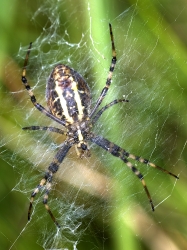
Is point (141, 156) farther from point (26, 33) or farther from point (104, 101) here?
point (26, 33)

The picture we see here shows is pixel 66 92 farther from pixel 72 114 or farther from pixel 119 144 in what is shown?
pixel 119 144

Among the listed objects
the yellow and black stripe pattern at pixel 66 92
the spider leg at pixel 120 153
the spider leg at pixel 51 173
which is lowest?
the spider leg at pixel 51 173

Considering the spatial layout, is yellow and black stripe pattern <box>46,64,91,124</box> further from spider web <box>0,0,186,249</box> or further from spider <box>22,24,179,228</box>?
spider web <box>0,0,186,249</box>

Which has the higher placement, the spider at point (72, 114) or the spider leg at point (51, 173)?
the spider at point (72, 114)

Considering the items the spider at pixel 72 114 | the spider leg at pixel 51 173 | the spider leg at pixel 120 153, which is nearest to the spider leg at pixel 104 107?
the spider at pixel 72 114

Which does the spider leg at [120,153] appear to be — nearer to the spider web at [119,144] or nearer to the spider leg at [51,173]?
the spider web at [119,144]
